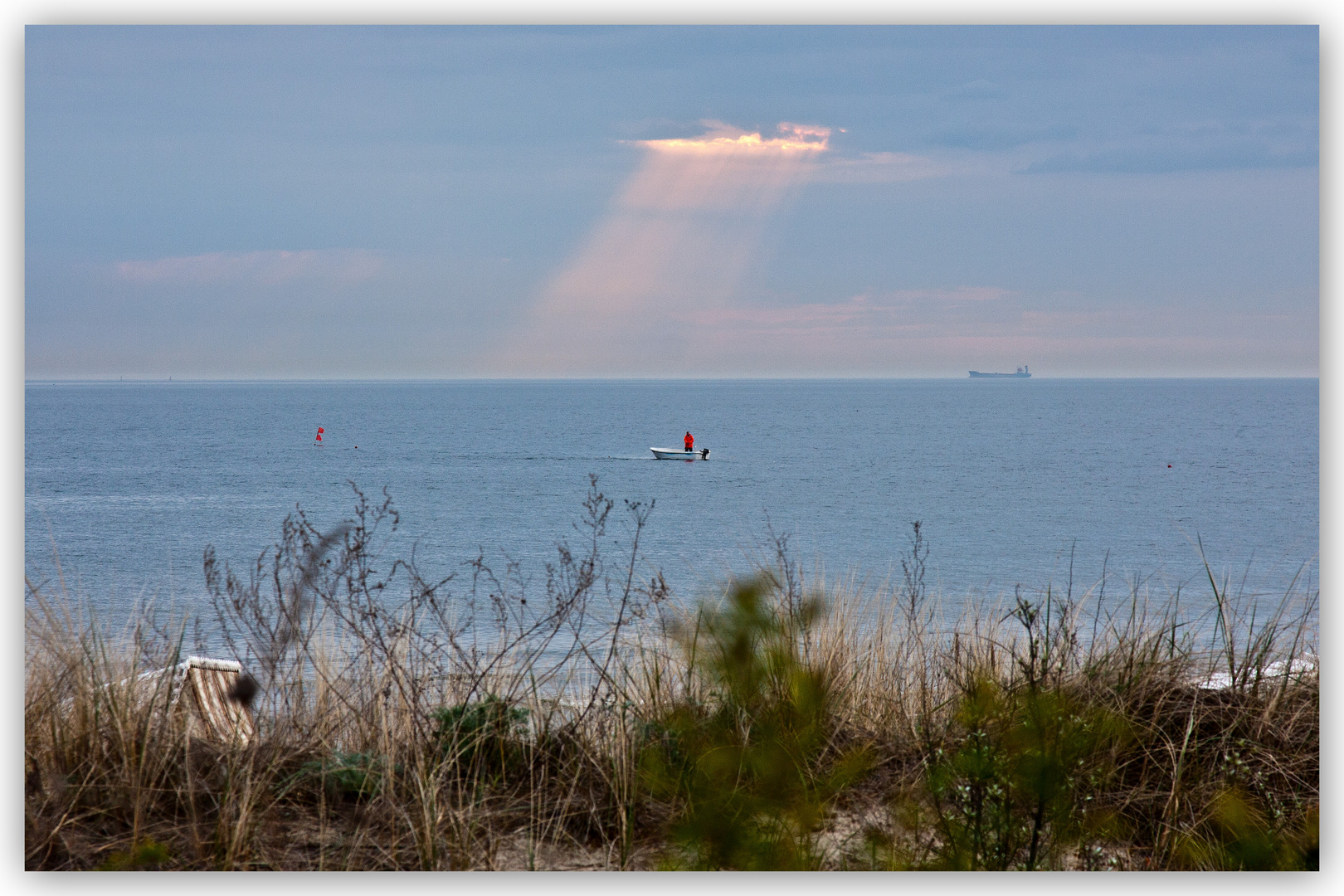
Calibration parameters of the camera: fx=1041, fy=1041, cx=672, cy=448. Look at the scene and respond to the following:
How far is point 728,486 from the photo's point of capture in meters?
29.1

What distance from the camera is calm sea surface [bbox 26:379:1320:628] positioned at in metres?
13.2

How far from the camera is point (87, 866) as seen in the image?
242 centimetres

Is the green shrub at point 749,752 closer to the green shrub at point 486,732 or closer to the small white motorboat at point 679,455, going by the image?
the green shrub at point 486,732

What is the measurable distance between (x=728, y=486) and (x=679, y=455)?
6.72 meters

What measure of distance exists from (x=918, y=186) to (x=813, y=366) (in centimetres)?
140

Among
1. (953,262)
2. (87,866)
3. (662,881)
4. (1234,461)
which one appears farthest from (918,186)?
(1234,461)

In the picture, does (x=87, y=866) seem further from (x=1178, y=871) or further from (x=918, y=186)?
(x=918, y=186)

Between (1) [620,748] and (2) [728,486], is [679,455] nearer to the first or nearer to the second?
(2) [728,486]

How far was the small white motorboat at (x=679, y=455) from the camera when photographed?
3522cm

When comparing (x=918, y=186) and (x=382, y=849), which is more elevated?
(x=918, y=186)

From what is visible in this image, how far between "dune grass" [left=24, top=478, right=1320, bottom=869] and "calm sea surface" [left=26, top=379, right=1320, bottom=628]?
1.62ft

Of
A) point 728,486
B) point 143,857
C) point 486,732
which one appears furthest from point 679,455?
point 143,857

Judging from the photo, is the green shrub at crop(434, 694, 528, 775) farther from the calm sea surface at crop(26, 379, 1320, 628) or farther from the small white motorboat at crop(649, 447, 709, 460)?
the small white motorboat at crop(649, 447, 709, 460)

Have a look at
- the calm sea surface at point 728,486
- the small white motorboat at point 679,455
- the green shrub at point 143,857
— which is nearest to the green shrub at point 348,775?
the green shrub at point 143,857
